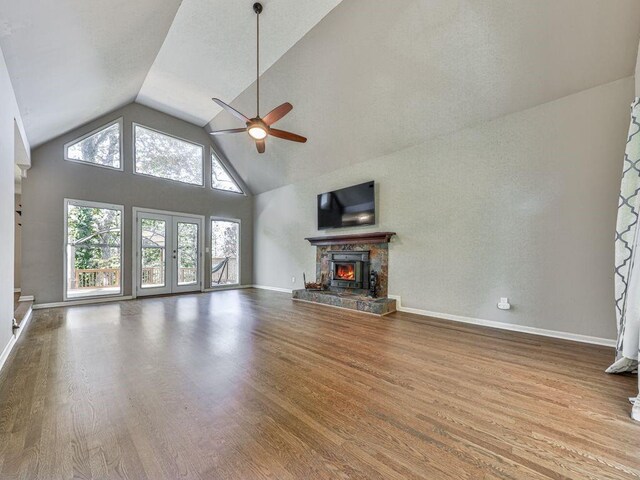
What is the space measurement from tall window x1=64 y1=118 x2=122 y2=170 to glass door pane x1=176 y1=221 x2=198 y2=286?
1.97 meters

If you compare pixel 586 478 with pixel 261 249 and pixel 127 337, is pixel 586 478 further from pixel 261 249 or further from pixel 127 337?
pixel 261 249

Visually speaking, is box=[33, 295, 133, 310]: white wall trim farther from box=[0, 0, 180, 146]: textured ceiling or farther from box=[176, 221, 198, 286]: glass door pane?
box=[0, 0, 180, 146]: textured ceiling

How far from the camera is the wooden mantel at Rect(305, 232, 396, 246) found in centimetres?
501

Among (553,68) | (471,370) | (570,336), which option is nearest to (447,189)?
(553,68)

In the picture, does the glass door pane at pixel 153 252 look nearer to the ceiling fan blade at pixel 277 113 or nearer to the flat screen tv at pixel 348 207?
the flat screen tv at pixel 348 207

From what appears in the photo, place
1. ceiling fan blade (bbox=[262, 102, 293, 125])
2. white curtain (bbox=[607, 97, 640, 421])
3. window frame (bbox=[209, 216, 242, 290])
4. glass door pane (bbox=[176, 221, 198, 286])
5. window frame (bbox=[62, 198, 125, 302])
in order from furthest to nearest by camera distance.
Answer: window frame (bbox=[209, 216, 242, 290]) < glass door pane (bbox=[176, 221, 198, 286]) < window frame (bbox=[62, 198, 125, 302]) < ceiling fan blade (bbox=[262, 102, 293, 125]) < white curtain (bbox=[607, 97, 640, 421])

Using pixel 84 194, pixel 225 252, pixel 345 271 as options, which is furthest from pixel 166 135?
pixel 345 271

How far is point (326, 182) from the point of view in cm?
629

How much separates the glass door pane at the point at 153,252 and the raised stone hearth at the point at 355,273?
3497 mm

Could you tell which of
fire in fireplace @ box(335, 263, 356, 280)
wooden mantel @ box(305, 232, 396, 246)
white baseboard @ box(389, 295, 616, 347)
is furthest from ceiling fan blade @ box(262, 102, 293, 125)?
white baseboard @ box(389, 295, 616, 347)

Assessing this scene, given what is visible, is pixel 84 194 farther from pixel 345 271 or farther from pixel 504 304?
pixel 504 304

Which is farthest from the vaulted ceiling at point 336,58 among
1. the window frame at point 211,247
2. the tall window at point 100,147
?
the window frame at point 211,247

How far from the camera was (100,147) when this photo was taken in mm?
5852

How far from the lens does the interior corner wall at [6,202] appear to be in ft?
8.32
